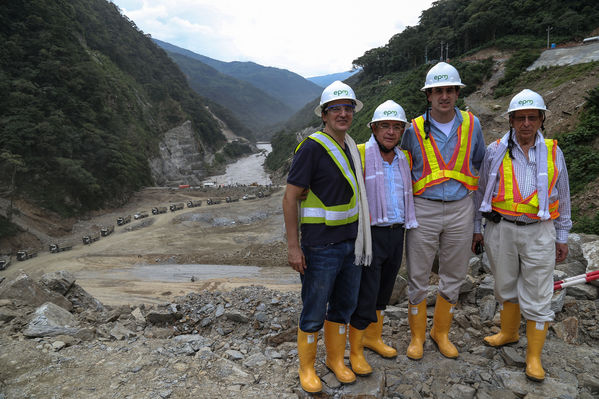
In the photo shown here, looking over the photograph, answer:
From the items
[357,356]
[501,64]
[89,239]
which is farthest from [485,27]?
[357,356]

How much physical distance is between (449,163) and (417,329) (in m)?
1.64

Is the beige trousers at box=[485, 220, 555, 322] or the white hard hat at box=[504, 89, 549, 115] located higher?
the white hard hat at box=[504, 89, 549, 115]

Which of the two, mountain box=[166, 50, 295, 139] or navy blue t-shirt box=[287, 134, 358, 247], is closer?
navy blue t-shirt box=[287, 134, 358, 247]

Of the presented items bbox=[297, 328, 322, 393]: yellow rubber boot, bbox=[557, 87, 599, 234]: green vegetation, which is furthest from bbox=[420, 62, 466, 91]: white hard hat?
bbox=[557, 87, 599, 234]: green vegetation

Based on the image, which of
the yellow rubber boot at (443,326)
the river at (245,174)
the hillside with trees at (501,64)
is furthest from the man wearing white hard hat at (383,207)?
the river at (245,174)

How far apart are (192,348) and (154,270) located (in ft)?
41.6

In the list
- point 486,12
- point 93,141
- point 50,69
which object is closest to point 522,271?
point 93,141

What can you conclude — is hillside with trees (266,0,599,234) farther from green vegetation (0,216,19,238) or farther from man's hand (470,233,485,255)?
green vegetation (0,216,19,238)

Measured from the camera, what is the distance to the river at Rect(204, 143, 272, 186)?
5058cm

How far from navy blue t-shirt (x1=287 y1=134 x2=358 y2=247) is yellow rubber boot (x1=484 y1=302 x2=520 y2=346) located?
195cm

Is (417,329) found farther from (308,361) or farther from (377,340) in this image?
(308,361)

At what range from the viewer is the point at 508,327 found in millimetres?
3434

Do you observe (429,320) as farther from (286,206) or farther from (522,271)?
(286,206)

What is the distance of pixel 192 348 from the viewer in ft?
12.9
